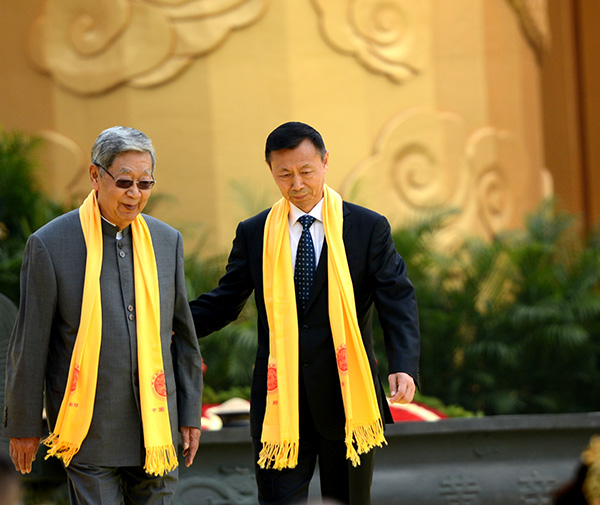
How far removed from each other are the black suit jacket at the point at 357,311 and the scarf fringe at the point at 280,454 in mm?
130

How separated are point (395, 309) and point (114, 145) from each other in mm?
1219

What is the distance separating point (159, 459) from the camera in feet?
11.1

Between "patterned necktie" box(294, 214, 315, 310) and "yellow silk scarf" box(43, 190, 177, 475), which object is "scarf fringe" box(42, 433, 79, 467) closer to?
"yellow silk scarf" box(43, 190, 177, 475)

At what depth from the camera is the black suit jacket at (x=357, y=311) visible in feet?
12.2

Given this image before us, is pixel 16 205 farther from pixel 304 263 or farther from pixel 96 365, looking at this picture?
pixel 96 365

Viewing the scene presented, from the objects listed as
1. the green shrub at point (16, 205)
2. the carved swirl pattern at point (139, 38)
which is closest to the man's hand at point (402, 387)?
the green shrub at point (16, 205)

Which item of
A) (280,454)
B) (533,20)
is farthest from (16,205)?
(533,20)

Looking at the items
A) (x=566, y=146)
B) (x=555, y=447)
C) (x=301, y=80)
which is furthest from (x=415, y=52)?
(x=555, y=447)

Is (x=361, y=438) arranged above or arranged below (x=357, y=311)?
below

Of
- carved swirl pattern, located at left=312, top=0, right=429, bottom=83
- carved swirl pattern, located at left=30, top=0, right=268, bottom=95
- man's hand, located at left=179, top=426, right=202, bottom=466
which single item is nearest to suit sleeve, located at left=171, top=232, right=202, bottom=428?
man's hand, located at left=179, top=426, right=202, bottom=466

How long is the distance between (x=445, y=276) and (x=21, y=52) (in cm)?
454

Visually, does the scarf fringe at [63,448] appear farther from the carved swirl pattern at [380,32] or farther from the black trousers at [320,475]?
the carved swirl pattern at [380,32]

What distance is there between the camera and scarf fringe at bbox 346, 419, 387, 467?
3609mm

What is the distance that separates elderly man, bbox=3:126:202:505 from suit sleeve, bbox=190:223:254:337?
1.51ft
